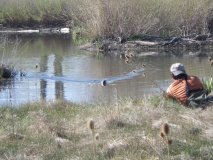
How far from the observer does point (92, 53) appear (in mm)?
24641

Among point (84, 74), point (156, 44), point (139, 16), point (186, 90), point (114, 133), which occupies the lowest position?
point (84, 74)

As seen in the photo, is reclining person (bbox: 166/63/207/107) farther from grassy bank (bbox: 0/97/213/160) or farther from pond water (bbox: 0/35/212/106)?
pond water (bbox: 0/35/212/106)

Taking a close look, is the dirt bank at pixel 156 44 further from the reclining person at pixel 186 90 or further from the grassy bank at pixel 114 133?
the grassy bank at pixel 114 133

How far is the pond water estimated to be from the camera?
14047mm

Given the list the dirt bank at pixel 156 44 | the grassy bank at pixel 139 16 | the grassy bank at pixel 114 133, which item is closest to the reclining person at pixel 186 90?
the grassy bank at pixel 114 133

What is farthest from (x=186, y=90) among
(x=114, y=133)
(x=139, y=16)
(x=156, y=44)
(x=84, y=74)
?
(x=139, y=16)

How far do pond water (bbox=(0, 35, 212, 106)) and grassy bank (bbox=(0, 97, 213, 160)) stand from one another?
1.57m

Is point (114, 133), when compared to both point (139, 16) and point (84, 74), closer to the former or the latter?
point (84, 74)

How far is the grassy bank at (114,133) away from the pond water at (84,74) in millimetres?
1565

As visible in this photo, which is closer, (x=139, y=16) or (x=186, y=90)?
(x=186, y=90)

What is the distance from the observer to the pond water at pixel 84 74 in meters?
14.0

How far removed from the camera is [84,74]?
18.2 m

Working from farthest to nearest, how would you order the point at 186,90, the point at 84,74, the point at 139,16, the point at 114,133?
the point at 139,16, the point at 84,74, the point at 186,90, the point at 114,133

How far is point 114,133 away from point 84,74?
10761mm
